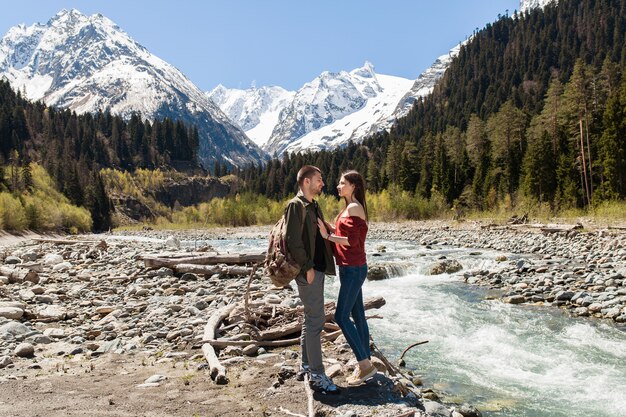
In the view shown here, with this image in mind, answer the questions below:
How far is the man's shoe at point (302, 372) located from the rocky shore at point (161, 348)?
102 mm

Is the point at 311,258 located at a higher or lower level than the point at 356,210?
lower

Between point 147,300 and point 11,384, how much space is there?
6.32 metres

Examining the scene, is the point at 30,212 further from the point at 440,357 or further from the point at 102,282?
the point at 440,357

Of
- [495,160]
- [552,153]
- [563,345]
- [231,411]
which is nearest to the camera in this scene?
[231,411]

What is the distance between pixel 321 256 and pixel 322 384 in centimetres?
152

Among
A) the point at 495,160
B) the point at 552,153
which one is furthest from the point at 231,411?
the point at 495,160

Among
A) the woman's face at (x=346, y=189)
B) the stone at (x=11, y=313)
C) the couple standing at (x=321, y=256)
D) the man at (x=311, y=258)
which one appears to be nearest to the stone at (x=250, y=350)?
the couple standing at (x=321, y=256)

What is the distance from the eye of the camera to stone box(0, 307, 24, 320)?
400 inches

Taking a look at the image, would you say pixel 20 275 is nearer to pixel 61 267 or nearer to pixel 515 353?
pixel 61 267

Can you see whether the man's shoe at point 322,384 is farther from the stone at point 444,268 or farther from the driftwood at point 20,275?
the stone at point 444,268

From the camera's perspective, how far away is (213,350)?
7207 millimetres

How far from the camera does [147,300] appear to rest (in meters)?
12.5

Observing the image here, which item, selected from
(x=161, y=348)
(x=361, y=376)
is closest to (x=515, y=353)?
(x=361, y=376)

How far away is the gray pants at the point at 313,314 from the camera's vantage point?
5.43 metres
